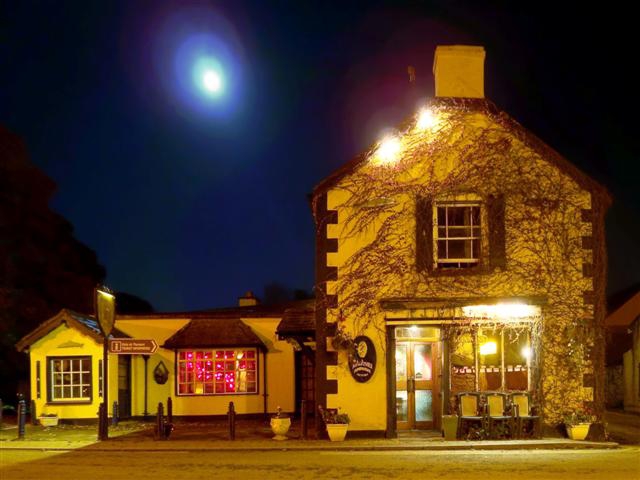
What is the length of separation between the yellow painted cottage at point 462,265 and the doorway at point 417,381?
0.44 metres

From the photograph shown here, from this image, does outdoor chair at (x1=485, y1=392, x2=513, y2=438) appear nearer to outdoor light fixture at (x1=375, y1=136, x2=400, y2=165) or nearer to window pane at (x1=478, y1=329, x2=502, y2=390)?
window pane at (x1=478, y1=329, x2=502, y2=390)

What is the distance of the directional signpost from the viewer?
17.4 meters

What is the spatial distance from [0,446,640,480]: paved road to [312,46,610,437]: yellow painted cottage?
224 cm

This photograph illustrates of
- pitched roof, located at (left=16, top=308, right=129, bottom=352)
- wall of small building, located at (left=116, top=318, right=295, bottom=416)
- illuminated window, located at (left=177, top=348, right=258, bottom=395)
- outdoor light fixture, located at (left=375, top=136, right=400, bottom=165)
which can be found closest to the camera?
outdoor light fixture, located at (left=375, top=136, right=400, bottom=165)

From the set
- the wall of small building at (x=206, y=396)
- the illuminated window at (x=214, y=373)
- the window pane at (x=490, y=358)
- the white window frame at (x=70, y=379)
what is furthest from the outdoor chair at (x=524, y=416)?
the white window frame at (x=70, y=379)

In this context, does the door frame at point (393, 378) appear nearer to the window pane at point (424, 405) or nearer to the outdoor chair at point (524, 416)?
the window pane at point (424, 405)

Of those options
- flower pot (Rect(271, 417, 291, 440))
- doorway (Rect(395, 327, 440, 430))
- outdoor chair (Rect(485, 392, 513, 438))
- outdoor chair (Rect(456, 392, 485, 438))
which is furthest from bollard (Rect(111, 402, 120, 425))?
outdoor chair (Rect(485, 392, 513, 438))

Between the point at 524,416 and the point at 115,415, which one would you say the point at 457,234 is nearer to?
the point at 524,416

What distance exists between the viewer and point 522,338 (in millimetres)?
17031

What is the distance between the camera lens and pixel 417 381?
57.9 feet

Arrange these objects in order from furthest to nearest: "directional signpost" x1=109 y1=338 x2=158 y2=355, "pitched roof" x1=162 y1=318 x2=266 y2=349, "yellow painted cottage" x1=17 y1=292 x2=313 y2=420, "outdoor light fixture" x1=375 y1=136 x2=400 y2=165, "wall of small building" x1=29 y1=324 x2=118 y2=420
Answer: "pitched roof" x1=162 y1=318 x2=266 y2=349 < "yellow painted cottage" x1=17 y1=292 x2=313 y2=420 < "wall of small building" x1=29 y1=324 x2=118 y2=420 < "directional signpost" x1=109 y1=338 x2=158 y2=355 < "outdoor light fixture" x1=375 y1=136 x2=400 y2=165

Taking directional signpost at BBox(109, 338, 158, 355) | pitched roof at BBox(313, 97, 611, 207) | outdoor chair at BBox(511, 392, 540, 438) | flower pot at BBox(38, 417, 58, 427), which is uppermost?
pitched roof at BBox(313, 97, 611, 207)

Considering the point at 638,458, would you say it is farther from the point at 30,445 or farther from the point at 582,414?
the point at 30,445

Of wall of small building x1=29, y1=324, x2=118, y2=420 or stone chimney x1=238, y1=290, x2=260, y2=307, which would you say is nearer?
wall of small building x1=29, y1=324, x2=118, y2=420
